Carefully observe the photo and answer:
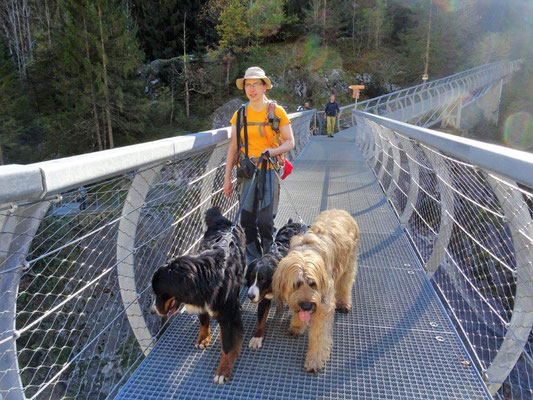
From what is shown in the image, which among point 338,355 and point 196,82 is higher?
point 196,82

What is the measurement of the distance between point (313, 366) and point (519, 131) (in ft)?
120

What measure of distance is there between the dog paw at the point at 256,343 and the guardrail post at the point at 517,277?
1.32 meters

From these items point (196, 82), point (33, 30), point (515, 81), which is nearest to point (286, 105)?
point (196, 82)

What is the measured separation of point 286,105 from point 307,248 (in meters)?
26.3

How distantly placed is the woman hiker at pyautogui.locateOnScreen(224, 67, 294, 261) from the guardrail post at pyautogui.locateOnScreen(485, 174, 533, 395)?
1582mm

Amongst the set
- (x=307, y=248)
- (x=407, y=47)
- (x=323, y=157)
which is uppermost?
(x=407, y=47)

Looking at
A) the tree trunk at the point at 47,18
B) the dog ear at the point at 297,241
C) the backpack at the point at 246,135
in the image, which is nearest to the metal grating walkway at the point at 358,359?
the dog ear at the point at 297,241

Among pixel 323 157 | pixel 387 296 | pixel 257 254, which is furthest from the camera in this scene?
pixel 323 157

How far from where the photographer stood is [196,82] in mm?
28844

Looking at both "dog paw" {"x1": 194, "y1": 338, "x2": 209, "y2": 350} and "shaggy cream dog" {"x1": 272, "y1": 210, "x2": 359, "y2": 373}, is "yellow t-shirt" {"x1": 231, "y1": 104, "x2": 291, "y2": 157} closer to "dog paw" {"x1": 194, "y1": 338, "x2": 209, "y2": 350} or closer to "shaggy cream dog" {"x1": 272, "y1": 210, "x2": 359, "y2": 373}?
"shaggy cream dog" {"x1": 272, "y1": 210, "x2": 359, "y2": 373}

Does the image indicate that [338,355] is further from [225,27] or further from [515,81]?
[515,81]

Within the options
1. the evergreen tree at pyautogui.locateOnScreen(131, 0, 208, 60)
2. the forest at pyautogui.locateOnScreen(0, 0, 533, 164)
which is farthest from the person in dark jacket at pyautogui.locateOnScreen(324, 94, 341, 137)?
the evergreen tree at pyautogui.locateOnScreen(131, 0, 208, 60)

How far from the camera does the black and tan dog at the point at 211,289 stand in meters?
1.92

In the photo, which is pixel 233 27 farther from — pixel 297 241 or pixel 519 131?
pixel 297 241
